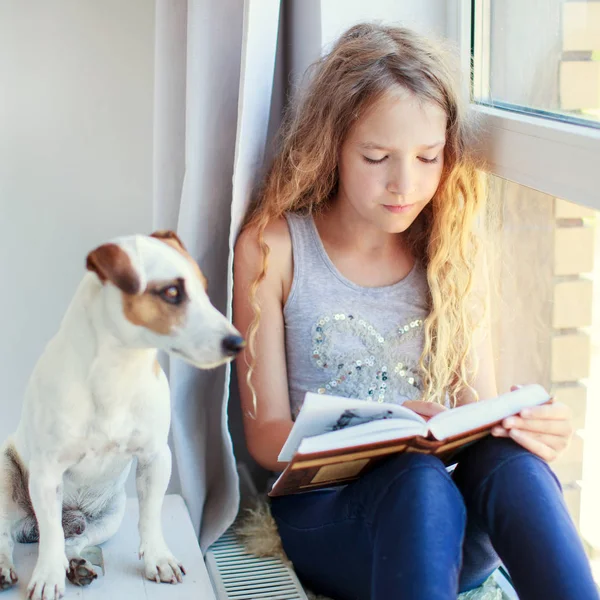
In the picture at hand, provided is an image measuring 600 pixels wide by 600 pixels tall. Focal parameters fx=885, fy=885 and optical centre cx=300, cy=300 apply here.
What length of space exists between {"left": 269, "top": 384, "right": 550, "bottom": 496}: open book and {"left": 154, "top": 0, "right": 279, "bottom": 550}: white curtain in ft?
0.87

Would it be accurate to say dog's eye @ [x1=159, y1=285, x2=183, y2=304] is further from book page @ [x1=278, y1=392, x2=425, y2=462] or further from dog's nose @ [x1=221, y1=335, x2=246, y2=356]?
book page @ [x1=278, y1=392, x2=425, y2=462]

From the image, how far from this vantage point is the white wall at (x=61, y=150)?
1358mm

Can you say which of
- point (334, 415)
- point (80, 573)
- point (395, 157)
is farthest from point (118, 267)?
point (395, 157)

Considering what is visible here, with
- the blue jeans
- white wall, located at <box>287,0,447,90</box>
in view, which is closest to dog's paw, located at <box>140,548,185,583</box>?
the blue jeans

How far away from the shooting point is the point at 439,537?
95 cm

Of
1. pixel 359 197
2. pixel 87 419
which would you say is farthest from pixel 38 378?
pixel 359 197

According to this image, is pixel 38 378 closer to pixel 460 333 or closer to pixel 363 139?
pixel 363 139

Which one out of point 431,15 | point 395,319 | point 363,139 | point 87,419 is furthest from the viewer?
point 431,15

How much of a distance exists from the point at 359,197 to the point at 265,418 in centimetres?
34

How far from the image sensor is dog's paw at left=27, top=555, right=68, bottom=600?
947mm

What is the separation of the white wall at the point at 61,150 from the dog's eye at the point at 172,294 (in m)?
0.64

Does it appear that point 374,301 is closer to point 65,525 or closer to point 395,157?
point 395,157

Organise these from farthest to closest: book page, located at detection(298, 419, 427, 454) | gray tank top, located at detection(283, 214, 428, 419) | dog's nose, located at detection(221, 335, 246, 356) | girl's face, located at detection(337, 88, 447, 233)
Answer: gray tank top, located at detection(283, 214, 428, 419)
girl's face, located at detection(337, 88, 447, 233)
book page, located at detection(298, 419, 427, 454)
dog's nose, located at detection(221, 335, 246, 356)

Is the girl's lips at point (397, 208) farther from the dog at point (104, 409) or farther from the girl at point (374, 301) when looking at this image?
the dog at point (104, 409)
